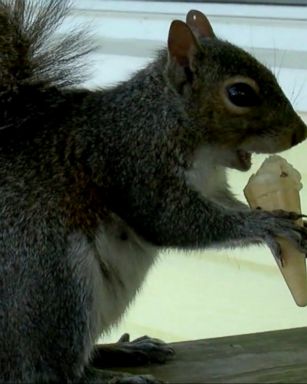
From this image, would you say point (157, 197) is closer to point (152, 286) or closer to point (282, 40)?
point (282, 40)

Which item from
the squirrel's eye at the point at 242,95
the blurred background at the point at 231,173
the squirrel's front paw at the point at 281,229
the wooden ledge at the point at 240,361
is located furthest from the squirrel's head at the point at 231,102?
the blurred background at the point at 231,173

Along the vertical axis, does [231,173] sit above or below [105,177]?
below

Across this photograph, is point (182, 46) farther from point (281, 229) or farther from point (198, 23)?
point (281, 229)

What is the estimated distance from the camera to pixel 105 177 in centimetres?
145

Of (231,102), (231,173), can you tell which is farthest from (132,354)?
(231,173)

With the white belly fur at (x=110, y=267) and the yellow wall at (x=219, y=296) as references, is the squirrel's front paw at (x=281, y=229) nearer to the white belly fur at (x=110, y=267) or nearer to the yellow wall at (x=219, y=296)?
the white belly fur at (x=110, y=267)

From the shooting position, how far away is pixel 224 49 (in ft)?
5.10

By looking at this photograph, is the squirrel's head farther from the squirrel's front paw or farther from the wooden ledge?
the wooden ledge

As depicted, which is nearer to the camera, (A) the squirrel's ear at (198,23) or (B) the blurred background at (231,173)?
(A) the squirrel's ear at (198,23)

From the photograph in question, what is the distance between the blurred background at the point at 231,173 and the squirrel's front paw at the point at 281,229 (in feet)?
2.44

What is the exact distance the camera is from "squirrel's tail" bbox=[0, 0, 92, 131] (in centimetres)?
149

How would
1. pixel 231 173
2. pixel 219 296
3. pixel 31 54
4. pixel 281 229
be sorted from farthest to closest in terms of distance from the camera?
pixel 219 296
pixel 231 173
pixel 31 54
pixel 281 229

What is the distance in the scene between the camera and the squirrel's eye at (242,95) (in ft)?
4.99

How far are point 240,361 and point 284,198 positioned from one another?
222mm
